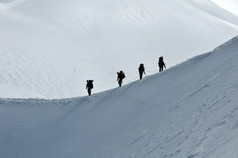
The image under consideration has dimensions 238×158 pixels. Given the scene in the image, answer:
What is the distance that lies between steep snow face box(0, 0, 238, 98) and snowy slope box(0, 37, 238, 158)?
16603 millimetres

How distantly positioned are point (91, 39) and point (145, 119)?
154 ft

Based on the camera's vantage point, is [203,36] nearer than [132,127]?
No

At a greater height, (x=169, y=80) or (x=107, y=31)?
(x=107, y=31)

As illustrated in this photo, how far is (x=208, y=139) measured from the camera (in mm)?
13070

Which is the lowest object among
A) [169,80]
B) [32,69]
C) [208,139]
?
[208,139]

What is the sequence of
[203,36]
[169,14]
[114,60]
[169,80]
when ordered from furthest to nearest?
[169,14], [203,36], [114,60], [169,80]

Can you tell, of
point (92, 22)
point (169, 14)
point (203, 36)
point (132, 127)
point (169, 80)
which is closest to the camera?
point (132, 127)

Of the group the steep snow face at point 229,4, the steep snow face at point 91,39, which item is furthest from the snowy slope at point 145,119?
the steep snow face at point 229,4

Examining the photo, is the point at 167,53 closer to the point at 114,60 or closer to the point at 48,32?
the point at 114,60

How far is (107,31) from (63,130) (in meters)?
47.0

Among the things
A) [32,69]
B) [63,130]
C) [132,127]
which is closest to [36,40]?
[32,69]

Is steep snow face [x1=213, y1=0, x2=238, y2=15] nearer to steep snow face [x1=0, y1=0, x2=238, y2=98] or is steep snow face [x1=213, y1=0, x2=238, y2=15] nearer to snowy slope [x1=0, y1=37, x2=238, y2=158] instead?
steep snow face [x1=0, y1=0, x2=238, y2=98]

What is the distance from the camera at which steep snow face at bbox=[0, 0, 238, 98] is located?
166 ft

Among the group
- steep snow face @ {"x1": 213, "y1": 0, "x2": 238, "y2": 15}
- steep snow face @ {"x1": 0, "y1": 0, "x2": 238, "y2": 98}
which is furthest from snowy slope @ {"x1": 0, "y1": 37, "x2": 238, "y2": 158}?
steep snow face @ {"x1": 213, "y1": 0, "x2": 238, "y2": 15}
